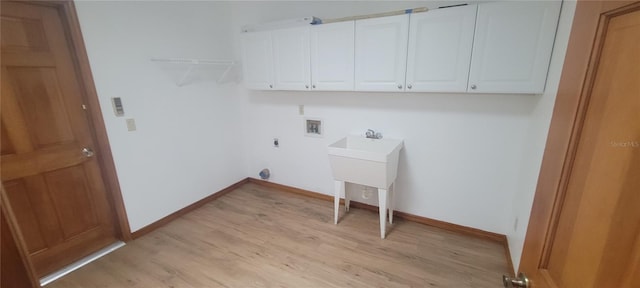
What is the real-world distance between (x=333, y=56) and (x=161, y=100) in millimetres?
1718

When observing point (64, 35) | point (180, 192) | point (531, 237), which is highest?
point (64, 35)

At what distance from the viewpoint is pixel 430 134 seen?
2363mm

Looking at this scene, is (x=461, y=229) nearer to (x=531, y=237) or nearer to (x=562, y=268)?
(x=531, y=237)

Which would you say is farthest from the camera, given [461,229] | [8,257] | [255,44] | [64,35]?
[255,44]

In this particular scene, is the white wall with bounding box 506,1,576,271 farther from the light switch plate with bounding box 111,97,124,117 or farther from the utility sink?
the light switch plate with bounding box 111,97,124,117

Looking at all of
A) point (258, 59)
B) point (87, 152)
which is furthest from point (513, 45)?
point (87, 152)

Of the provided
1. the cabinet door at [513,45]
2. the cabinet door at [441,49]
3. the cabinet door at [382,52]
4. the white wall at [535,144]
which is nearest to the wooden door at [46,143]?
the cabinet door at [382,52]

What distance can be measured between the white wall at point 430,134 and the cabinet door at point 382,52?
0.30 metres

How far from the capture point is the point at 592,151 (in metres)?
0.59

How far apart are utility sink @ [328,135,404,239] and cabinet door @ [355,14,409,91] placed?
0.56m

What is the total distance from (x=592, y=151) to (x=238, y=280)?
2.10 meters

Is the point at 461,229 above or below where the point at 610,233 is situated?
below

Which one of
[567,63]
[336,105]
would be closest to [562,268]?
[567,63]

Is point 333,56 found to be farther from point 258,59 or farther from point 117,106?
point 117,106
